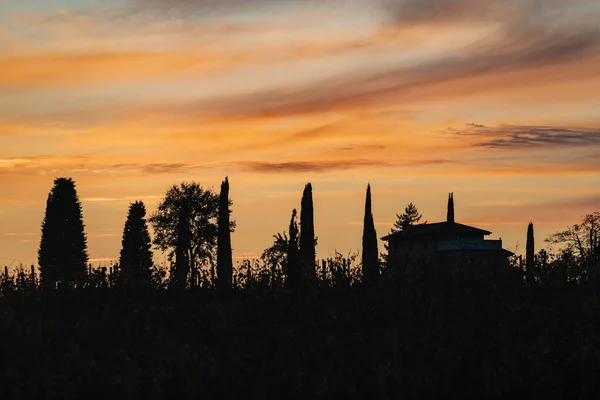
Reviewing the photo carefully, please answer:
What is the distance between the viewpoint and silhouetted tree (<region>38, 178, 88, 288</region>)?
6925 cm

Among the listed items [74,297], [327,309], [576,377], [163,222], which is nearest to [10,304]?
[74,297]

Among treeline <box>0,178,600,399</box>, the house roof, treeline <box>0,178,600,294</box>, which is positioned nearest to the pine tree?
treeline <box>0,178,600,294</box>

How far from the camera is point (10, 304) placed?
139 feet

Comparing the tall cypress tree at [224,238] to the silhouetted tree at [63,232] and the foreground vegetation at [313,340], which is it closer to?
the silhouetted tree at [63,232]

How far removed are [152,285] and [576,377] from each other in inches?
761

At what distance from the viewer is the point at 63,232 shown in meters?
70.1

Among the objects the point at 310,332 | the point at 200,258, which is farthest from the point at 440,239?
the point at 310,332

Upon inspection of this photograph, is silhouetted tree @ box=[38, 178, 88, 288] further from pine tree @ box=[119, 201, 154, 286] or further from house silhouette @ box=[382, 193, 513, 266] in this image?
house silhouette @ box=[382, 193, 513, 266]

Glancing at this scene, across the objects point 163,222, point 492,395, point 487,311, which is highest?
point 163,222

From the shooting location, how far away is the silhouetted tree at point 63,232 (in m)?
69.2

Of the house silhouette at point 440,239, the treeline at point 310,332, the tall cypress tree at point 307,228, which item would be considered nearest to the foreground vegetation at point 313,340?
the treeline at point 310,332

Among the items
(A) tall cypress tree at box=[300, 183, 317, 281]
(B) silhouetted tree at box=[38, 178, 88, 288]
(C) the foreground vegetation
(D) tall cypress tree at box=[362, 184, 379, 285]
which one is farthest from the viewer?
(B) silhouetted tree at box=[38, 178, 88, 288]

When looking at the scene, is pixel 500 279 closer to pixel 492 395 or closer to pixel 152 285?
pixel 492 395

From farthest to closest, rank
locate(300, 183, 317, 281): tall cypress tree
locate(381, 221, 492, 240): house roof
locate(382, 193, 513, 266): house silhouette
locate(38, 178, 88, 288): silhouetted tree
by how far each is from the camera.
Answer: locate(381, 221, 492, 240): house roof < locate(382, 193, 513, 266): house silhouette < locate(38, 178, 88, 288): silhouetted tree < locate(300, 183, 317, 281): tall cypress tree
